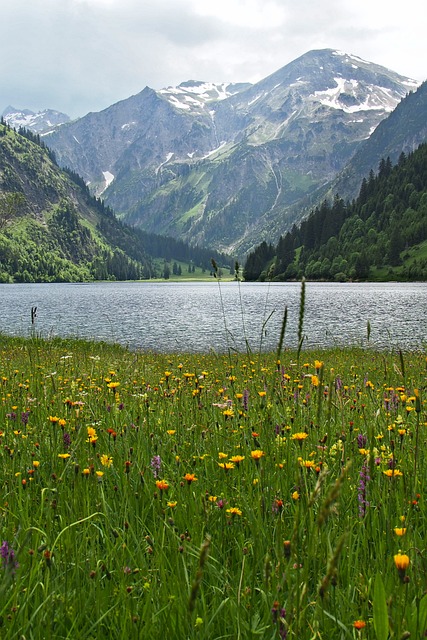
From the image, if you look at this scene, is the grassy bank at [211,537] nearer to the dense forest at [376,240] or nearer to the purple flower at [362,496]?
the purple flower at [362,496]

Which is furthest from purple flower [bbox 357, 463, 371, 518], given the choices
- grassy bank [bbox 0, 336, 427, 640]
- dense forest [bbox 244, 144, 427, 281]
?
dense forest [bbox 244, 144, 427, 281]

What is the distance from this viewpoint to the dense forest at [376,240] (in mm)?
161125

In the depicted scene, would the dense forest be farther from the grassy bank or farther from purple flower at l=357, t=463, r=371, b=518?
purple flower at l=357, t=463, r=371, b=518

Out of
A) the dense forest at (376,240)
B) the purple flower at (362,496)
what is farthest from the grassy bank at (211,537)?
the dense forest at (376,240)

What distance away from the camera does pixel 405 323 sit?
134 ft

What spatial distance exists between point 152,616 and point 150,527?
3.87 ft

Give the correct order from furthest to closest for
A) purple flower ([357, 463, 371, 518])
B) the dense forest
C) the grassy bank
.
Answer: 1. the dense forest
2. purple flower ([357, 463, 371, 518])
3. the grassy bank

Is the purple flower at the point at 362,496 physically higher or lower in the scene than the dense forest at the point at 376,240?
lower

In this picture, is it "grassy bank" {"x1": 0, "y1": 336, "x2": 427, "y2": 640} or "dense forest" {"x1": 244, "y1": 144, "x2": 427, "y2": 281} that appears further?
"dense forest" {"x1": 244, "y1": 144, "x2": 427, "y2": 281}

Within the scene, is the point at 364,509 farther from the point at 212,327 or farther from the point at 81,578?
the point at 212,327

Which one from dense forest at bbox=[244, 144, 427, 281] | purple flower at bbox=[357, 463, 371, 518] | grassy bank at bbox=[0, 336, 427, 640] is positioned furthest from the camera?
dense forest at bbox=[244, 144, 427, 281]

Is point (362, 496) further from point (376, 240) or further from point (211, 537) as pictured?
point (376, 240)

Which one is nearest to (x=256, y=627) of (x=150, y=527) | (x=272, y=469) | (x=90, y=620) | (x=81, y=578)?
(x=90, y=620)

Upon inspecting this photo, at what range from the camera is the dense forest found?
16112cm
